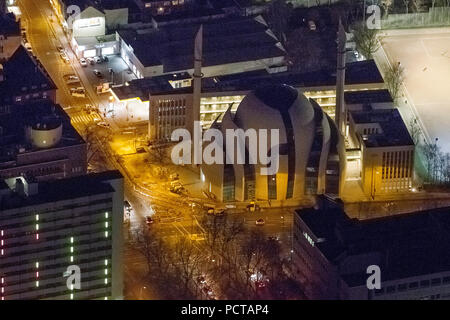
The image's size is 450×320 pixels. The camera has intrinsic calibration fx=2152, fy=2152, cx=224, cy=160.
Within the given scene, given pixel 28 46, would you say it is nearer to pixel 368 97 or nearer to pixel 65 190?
pixel 368 97

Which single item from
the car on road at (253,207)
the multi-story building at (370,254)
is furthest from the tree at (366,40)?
the multi-story building at (370,254)

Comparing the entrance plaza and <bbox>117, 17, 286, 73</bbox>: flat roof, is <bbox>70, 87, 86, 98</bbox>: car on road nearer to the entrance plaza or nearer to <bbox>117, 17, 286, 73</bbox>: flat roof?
<bbox>117, 17, 286, 73</bbox>: flat roof


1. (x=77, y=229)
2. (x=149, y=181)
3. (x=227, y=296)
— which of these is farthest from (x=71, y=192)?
(x=149, y=181)

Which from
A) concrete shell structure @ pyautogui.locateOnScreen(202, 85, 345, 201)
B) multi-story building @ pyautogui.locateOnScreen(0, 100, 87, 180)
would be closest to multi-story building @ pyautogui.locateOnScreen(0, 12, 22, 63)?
multi-story building @ pyautogui.locateOnScreen(0, 100, 87, 180)

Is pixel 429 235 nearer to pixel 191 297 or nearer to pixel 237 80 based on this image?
pixel 191 297

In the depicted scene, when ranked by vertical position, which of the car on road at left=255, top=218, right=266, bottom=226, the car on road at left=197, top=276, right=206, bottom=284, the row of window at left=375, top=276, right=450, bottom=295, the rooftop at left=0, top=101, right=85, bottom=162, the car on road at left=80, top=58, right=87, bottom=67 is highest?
the car on road at left=80, top=58, right=87, bottom=67

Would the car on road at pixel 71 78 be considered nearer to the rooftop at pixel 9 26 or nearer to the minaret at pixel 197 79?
the rooftop at pixel 9 26
